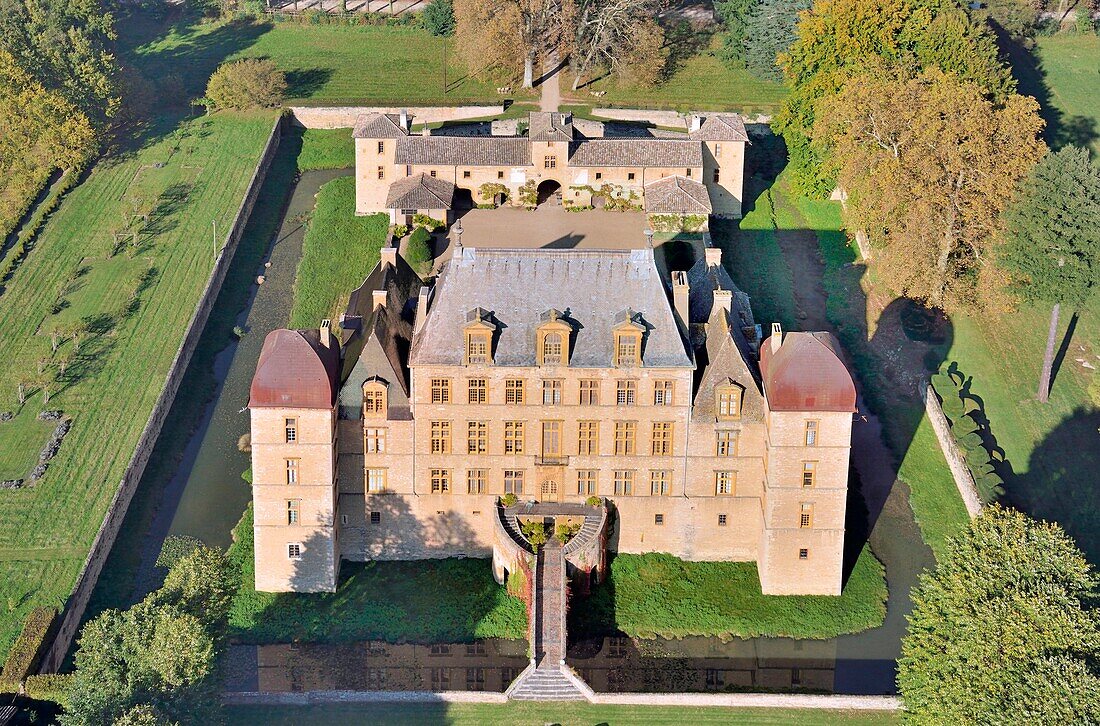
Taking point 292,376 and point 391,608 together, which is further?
point 391,608

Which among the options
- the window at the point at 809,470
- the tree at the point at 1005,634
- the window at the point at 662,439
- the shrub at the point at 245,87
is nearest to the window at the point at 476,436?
the window at the point at 662,439

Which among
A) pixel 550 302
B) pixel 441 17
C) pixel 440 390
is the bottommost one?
pixel 441 17

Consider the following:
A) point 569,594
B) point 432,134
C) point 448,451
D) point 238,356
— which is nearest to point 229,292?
point 238,356

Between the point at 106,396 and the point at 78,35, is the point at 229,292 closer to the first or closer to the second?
the point at 106,396

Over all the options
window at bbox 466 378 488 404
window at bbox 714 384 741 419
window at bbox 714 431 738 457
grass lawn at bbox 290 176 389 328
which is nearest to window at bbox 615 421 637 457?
window at bbox 714 431 738 457

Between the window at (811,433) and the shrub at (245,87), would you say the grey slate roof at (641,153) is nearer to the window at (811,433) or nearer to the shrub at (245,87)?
the shrub at (245,87)

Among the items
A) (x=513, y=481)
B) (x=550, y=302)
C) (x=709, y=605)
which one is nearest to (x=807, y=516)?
(x=709, y=605)

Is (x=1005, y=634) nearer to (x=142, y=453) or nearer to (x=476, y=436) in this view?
(x=476, y=436)
